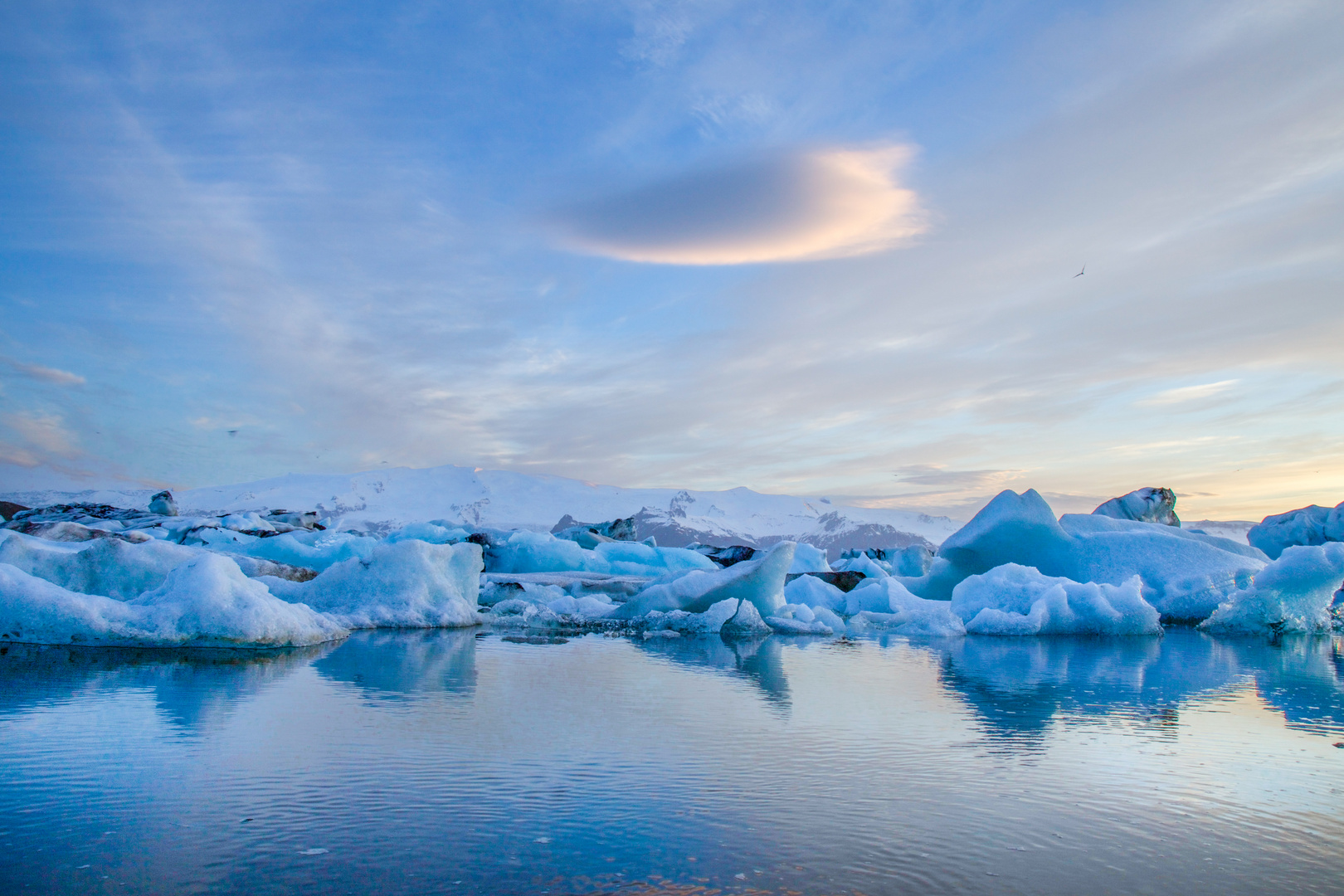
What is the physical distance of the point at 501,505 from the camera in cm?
8288

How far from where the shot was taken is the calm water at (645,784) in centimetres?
196

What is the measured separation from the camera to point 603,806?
2463 millimetres

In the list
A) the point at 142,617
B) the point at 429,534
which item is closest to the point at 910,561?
the point at 429,534

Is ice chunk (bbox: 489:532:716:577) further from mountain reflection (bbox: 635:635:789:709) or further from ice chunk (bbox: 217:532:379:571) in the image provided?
mountain reflection (bbox: 635:635:789:709)

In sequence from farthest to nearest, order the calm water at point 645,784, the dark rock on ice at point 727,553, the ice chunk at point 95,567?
the dark rock on ice at point 727,553 < the ice chunk at point 95,567 < the calm water at point 645,784

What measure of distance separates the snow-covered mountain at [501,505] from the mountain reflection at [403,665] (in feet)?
143

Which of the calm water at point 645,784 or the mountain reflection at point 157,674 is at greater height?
the mountain reflection at point 157,674

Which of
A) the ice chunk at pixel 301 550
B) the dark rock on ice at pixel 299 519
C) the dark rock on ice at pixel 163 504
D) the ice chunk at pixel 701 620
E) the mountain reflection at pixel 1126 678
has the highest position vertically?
the dark rock on ice at pixel 163 504

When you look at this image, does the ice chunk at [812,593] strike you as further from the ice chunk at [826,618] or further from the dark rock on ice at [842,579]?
the dark rock on ice at [842,579]

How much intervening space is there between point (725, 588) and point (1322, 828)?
25.6 ft

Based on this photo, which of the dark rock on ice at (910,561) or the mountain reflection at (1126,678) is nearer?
the mountain reflection at (1126,678)

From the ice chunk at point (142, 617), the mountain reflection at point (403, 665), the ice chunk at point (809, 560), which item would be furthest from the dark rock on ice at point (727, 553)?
the ice chunk at point (142, 617)

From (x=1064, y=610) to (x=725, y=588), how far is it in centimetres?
386

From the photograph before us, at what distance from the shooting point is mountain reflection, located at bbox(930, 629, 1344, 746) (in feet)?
13.9
